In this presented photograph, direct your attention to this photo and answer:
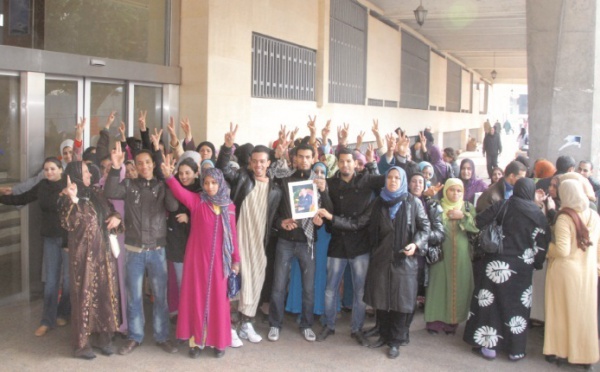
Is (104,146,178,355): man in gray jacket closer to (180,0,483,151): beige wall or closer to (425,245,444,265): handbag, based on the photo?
(425,245,444,265): handbag

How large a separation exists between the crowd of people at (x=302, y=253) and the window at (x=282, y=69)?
4559 mm

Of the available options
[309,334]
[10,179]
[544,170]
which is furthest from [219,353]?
[544,170]

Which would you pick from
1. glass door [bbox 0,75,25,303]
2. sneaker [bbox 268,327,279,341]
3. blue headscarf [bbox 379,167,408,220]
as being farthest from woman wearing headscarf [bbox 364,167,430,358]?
glass door [bbox 0,75,25,303]

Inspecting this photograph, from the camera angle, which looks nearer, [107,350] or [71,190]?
[71,190]

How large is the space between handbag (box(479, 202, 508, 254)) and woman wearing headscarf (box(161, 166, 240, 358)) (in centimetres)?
210

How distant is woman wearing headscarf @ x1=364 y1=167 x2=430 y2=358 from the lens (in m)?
5.30

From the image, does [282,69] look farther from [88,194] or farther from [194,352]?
[194,352]

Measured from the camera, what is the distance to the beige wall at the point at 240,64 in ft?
28.3

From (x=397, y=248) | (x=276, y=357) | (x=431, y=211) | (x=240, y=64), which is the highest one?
(x=240, y=64)

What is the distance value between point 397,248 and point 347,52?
1029 cm

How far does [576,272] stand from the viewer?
5.12 m

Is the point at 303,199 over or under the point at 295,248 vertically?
over

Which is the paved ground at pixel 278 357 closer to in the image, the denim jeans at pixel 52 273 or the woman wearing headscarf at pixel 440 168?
the denim jeans at pixel 52 273

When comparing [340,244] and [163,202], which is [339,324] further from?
[163,202]
